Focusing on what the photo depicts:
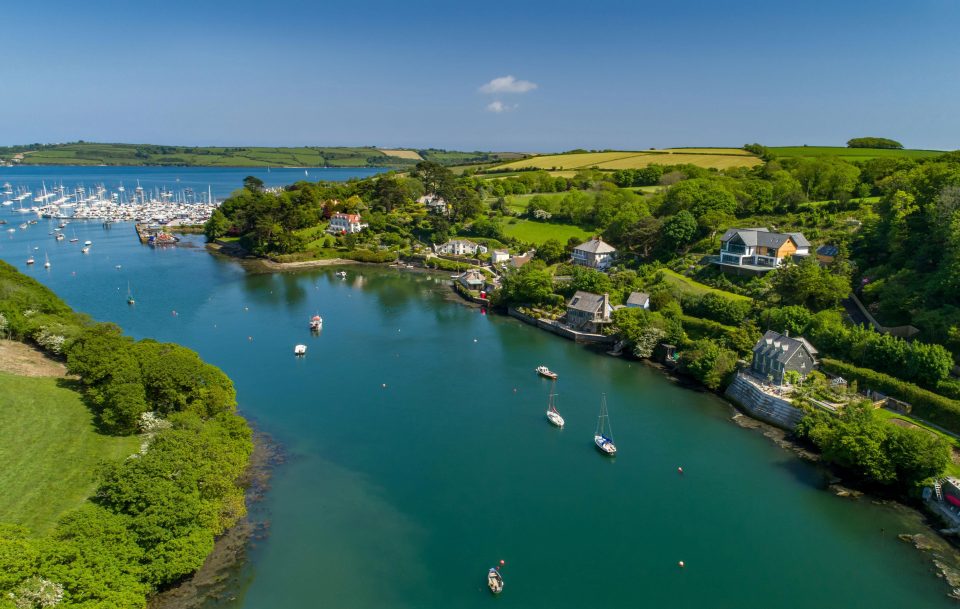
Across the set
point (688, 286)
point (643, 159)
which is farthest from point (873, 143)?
point (688, 286)

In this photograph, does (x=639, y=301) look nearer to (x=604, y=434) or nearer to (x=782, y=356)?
(x=782, y=356)

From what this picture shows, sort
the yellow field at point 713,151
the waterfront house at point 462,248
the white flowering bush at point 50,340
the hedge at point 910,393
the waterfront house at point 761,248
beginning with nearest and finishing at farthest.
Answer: the hedge at point 910,393, the white flowering bush at point 50,340, the waterfront house at point 761,248, the waterfront house at point 462,248, the yellow field at point 713,151

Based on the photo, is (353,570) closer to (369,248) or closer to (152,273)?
(152,273)

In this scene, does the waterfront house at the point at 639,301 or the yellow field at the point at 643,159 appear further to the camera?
the yellow field at the point at 643,159

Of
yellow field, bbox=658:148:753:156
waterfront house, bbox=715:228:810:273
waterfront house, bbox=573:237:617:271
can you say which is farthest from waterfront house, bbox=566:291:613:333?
yellow field, bbox=658:148:753:156

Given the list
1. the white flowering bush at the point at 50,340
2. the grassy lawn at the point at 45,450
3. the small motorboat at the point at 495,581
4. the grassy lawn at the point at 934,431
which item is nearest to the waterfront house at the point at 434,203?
the white flowering bush at the point at 50,340

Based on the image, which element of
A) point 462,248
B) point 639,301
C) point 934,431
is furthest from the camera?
point 462,248

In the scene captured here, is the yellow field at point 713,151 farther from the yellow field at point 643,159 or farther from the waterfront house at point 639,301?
the waterfront house at point 639,301
